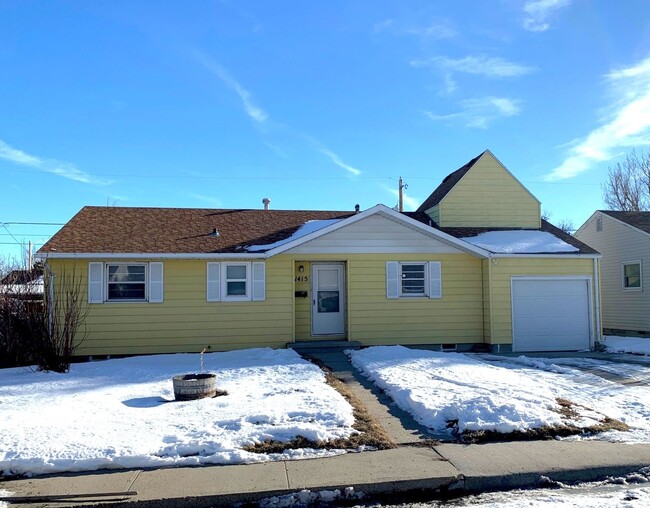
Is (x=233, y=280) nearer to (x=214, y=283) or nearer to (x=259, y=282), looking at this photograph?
(x=214, y=283)

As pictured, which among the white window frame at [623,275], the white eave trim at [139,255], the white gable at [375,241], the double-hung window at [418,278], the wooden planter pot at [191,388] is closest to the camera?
the wooden planter pot at [191,388]

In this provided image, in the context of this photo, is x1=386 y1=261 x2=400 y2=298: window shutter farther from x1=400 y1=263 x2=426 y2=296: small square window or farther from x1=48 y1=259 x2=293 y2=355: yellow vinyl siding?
x1=48 y1=259 x2=293 y2=355: yellow vinyl siding

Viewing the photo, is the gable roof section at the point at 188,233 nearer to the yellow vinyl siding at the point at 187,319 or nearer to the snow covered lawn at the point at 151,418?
the yellow vinyl siding at the point at 187,319

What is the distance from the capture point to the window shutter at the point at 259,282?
1424 cm

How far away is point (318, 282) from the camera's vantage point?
15.1 m

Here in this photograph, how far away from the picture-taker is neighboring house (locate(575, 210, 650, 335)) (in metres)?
19.5

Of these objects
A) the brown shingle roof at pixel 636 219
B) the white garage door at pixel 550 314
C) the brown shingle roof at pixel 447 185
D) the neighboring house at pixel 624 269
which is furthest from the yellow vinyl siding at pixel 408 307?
the brown shingle roof at pixel 636 219

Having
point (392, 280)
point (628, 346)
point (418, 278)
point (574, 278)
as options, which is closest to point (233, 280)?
point (392, 280)

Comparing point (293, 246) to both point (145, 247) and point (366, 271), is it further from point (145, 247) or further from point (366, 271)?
point (145, 247)

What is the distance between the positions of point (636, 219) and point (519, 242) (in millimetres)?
8078

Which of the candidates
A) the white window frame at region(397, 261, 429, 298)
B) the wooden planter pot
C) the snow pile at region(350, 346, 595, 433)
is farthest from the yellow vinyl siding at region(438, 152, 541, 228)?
the wooden planter pot

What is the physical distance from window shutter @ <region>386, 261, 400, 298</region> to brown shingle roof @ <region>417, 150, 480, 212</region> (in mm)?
3844

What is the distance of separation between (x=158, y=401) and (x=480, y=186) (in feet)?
41.1

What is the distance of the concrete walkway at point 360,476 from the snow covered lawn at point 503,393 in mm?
714
